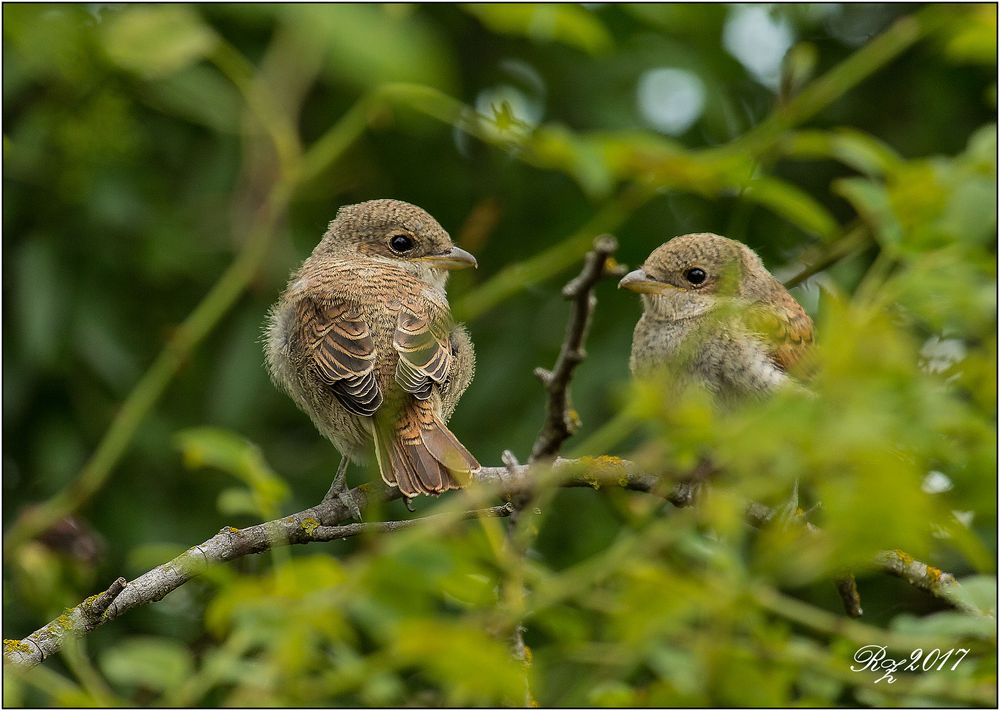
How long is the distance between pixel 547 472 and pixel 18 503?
12.8 feet

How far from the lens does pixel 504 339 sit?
5043 mm

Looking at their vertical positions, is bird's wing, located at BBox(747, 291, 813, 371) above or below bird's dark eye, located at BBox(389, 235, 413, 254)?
below

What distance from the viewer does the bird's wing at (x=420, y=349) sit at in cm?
362

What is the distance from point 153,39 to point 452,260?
249 cm

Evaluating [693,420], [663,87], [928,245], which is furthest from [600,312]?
[693,420]

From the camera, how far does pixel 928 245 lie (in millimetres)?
2096

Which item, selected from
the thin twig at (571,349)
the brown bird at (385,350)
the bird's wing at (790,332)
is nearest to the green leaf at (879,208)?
Result: the bird's wing at (790,332)

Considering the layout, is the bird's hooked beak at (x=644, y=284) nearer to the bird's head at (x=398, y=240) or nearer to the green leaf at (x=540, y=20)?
the bird's head at (x=398, y=240)

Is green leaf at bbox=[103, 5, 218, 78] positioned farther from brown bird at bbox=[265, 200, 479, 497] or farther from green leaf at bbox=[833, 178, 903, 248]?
brown bird at bbox=[265, 200, 479, 497]

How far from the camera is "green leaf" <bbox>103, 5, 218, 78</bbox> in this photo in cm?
160

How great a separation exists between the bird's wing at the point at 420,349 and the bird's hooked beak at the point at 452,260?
0.93ft

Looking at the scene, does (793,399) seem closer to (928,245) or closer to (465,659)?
(465,659)

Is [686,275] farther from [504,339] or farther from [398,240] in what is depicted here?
[504,339]
